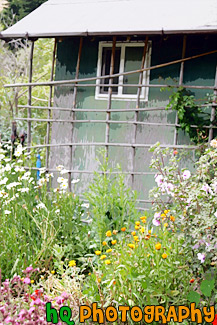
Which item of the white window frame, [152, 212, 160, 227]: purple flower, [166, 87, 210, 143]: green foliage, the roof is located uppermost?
→ the roof

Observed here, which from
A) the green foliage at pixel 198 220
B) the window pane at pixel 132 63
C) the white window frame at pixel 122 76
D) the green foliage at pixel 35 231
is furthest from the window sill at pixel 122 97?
the green foliage at pixel 198 220

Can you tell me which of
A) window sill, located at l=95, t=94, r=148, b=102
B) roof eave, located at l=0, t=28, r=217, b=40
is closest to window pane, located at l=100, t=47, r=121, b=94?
window sill, located at l=95, t=94, r=148, b=102

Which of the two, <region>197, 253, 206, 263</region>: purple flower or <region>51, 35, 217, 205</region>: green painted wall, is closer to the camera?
<region>197, 253, 206, 263</region>: purple flower

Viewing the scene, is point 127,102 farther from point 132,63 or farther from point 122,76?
point 132,63

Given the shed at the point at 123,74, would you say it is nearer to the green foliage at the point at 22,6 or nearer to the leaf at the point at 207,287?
the leaf at the point at 207,287

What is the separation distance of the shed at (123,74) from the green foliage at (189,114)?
15cm

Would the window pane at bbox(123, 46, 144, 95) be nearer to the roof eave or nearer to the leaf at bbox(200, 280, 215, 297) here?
the roof eave

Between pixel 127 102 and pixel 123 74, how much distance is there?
561mm

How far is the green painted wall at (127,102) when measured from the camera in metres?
8.87

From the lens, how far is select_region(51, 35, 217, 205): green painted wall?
8867 millimetres

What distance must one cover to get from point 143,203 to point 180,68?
2.15 m

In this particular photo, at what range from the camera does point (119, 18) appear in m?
9.12

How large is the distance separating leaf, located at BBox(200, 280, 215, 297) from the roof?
13.7 feet

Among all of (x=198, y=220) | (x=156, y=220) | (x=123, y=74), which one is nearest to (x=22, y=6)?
(x=123, y=74)
